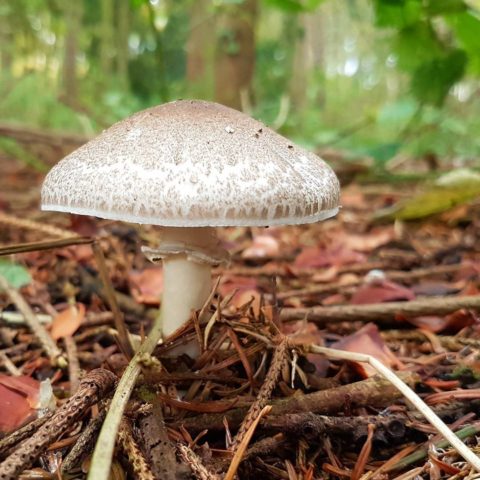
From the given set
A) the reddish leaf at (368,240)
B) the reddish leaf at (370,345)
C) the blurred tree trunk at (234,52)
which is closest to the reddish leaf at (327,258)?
the reddish leaf at (368,240)

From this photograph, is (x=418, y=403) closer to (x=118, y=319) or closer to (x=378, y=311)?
(x=378, y=311)

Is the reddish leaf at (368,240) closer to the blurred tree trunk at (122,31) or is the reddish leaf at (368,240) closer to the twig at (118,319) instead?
the twig at (118,319)

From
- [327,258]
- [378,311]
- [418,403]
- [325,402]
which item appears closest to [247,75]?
[327,258]

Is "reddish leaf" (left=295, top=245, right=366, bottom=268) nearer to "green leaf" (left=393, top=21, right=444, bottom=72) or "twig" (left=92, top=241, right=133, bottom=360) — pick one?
"green leaf" (left=393, top=21, right=444, bottom=72)

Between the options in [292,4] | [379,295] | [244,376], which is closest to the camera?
[244,376]

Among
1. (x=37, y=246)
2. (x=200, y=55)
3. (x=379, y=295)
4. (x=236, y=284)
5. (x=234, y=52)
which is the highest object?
(x=234, y=52)
